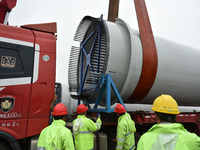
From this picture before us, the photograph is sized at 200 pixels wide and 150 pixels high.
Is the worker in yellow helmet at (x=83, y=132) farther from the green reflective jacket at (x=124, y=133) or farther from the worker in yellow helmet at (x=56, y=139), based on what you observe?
the worker in yellow helmet at (x=56, y=139)

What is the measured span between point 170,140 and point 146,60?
2.75m

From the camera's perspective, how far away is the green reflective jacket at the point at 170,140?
1.19 metres

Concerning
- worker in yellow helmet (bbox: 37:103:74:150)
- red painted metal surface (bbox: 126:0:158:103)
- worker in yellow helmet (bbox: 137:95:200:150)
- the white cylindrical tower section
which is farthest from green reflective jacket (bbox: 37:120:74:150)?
red painted metal surface (bbox: 126:0:158:103)

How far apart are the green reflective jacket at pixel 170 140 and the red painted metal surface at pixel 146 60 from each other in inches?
103

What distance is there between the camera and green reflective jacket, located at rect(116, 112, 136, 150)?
339 centimetres

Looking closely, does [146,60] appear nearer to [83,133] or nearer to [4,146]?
[83,133]

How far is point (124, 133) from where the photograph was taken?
338 cm

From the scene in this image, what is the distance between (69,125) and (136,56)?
2.03 metres

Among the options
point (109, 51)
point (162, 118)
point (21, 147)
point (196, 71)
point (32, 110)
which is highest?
point (109, 51)

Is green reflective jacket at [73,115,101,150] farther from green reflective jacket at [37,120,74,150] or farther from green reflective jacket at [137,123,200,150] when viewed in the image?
green reflective jacket at [137,123,200,150]

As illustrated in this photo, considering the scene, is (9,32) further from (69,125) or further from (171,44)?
(171,44)

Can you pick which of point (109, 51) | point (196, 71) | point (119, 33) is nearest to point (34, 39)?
point (109, 51)

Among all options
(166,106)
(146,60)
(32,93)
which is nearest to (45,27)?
(32,93)

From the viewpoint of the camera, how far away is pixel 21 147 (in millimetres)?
3037
